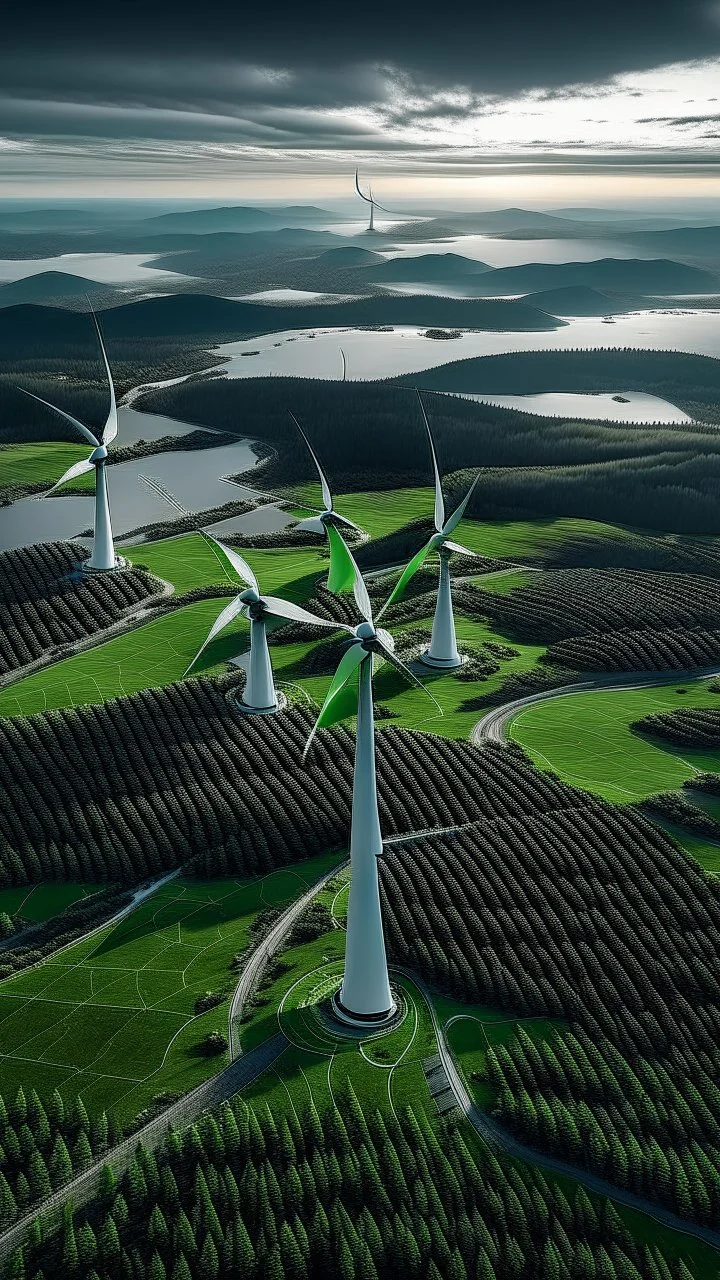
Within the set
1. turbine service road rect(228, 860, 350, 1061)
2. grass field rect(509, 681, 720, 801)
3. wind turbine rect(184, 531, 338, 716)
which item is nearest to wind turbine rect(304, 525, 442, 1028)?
turbine service road rect(228, 860, 350, 1061)

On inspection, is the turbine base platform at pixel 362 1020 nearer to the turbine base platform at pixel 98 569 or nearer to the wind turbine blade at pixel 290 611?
the wind turbine blade at pixel 290 611

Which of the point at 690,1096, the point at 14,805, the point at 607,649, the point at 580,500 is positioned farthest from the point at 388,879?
the point at 580,500

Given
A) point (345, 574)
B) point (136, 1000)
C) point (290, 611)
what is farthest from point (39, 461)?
point (345, 574)

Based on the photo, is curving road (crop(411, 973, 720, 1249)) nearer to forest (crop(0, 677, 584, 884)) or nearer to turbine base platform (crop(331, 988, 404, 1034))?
turbine base platform (crop(331, 988, 404, 1034))

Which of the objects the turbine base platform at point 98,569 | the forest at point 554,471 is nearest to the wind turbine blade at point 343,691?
the turbine base platform at point 98,569

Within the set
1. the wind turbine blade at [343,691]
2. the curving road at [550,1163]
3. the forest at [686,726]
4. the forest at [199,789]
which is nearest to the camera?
the curving road at [550,1163]

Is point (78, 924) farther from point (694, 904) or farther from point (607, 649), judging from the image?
point (607, 649)

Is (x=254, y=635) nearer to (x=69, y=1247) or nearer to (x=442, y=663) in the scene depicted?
(x=442, y=663)
